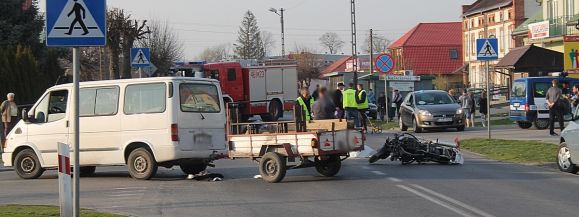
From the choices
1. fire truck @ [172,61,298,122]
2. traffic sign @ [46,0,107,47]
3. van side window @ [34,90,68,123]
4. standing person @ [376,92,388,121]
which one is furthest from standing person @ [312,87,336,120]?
standing person @ [376,92,388,121]

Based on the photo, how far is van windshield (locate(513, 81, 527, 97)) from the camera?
94.0 ft

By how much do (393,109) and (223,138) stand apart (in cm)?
2473

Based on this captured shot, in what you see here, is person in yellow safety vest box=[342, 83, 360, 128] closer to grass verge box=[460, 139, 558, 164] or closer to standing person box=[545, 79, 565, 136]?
grass verge box=[460, 139, 558, 164]

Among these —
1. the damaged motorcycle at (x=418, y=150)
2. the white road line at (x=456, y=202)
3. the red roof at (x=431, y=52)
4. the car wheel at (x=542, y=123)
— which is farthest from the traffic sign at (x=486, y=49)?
the red roof at (x=431, y=52)

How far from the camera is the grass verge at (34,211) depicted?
411 inches

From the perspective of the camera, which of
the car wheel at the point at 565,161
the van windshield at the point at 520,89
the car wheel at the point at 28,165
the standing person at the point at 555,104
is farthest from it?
the van windshield at the point at 520,89

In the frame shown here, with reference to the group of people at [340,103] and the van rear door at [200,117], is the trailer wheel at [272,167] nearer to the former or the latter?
the van rear door at [200,117]

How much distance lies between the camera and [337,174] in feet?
51.8

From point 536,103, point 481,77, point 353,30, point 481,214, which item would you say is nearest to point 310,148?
point 481,214

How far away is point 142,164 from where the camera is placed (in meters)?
15.4

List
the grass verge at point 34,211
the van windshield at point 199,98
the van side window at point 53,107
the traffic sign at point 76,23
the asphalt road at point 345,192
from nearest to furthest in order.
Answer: the traffic sign at point 76,23 → the grass verge at point 34,211 → the asphalt road at point 345,192 → the van windshield at point 199,98 → the van side window at point 53,107

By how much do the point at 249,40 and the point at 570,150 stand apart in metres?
89.9

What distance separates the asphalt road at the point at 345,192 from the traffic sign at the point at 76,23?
12.1 feet

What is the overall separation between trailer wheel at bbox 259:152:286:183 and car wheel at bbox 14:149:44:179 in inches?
191
